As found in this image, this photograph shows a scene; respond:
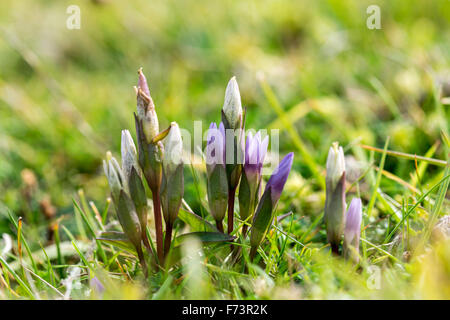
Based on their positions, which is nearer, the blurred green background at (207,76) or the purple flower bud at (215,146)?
the purple flower bud at (215,146)

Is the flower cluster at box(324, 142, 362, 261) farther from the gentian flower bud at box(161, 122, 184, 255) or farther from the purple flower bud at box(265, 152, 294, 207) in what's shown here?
the gentian flower bud at box(161, 122, 184, 255)

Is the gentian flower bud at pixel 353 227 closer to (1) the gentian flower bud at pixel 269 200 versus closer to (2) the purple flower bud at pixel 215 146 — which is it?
(1) the gentian flower bud at pixel 269 200

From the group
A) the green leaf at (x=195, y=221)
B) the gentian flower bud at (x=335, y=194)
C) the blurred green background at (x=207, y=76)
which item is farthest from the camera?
the blurred green background at (x=207, y=76)

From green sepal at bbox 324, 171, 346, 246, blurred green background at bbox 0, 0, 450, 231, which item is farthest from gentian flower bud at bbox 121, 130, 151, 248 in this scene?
blurred green background at bbox 0, 0, 450, 231

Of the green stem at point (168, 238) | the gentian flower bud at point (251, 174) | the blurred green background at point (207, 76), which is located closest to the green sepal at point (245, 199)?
the gentian flower bud at point (251, 174)

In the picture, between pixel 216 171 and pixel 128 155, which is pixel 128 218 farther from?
pixel 216 171

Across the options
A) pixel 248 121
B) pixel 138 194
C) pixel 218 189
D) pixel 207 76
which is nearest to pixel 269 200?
pixel 218 189

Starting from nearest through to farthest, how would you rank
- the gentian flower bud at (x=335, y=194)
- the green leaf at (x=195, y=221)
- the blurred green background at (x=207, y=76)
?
1. the gentian flower bud at (x=335, y=194)
2. the green leaf at (x=195, y=221)
3. the blurred green background at (x=207, y=76)
